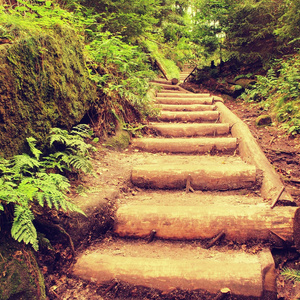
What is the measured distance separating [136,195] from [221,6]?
10728mm

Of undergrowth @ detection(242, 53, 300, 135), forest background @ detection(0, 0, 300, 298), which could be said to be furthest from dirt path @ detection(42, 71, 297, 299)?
undergrowth @ detection(242, 53, 300, 135)

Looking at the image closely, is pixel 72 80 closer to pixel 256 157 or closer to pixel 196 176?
pixel 196 176

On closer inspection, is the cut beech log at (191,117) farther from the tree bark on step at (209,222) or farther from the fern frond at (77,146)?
the tree bark on step at (209,222)

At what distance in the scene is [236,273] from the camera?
76.5 inches

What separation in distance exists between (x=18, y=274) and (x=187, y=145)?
10.5 feet

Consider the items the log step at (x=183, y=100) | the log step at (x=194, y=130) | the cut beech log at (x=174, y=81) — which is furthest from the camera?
the cut beech log at (x=174, y=81)

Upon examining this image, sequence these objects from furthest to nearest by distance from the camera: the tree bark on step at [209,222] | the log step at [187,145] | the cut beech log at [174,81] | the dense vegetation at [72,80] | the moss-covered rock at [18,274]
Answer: the cut beech log at [174,81]
the log step at [187,145]
the tree bark on step at [209,222]
the dense vegetation at [72,80]
the moss-covered rock at [18,274]

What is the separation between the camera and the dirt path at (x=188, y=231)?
6.34ft

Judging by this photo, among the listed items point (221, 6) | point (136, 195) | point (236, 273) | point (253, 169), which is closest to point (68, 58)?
point (136, 195)

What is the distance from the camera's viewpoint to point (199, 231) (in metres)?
2.41

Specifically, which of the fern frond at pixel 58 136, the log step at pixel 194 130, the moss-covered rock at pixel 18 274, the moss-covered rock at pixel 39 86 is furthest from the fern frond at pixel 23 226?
the log step at pixel 194 130

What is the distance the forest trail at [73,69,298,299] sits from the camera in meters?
1.95

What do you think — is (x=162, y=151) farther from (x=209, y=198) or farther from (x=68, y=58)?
(x=68, y=58)

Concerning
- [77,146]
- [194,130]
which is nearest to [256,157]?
[194,130]
